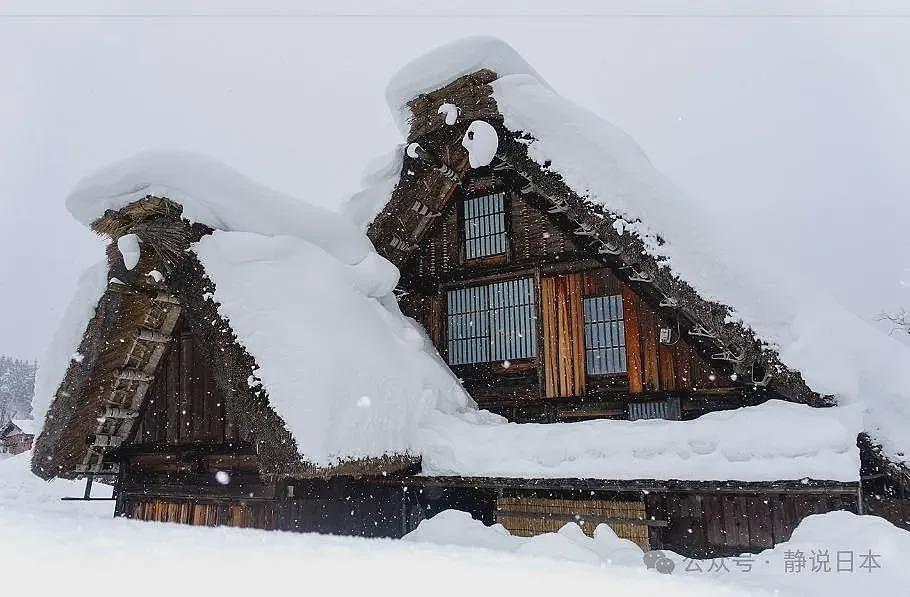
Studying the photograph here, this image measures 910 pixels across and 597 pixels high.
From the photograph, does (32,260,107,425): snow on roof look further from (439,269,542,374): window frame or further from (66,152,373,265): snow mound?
(439,269,542,374): window frame

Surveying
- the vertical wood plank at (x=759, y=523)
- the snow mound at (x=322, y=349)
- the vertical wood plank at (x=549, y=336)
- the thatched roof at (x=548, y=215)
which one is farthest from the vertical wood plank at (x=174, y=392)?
the vertical wood plank at (x=759, y=523)

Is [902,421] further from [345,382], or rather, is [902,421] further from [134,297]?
[134,297]

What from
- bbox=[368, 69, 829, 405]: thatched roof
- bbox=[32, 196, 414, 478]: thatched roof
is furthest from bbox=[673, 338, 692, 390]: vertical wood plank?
bbox=[32, 196, 414, 478]: thatched roof

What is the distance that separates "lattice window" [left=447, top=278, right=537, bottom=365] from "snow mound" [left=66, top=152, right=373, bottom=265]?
1.89 metres

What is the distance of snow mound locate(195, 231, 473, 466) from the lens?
16.1 feet

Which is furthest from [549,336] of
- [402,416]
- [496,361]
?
[402,416]

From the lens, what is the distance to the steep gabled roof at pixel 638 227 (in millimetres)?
4449

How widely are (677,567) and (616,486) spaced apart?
2.49ft

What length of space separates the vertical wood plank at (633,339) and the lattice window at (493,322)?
1.04 metres

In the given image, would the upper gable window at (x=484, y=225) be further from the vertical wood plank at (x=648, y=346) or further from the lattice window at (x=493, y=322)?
the vertical wood plank at (x=648, y=346)

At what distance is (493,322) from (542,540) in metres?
2.78

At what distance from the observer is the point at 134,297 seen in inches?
238

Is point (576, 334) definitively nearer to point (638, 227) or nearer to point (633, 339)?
point (633, 339)

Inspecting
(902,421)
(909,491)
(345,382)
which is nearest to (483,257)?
(345,382)
